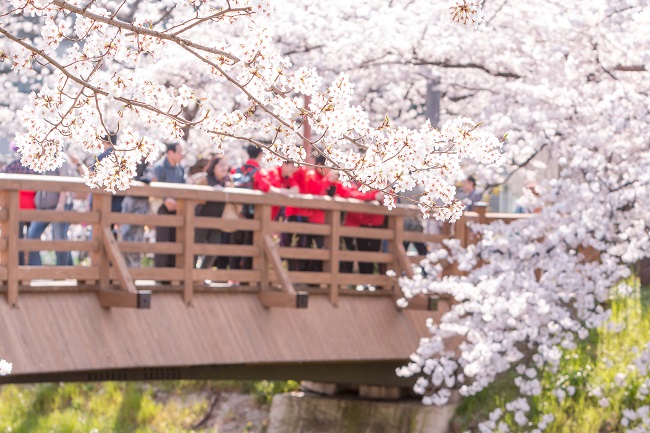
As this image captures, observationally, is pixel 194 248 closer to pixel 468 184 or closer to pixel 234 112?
pixel 468 184

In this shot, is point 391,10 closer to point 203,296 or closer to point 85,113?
point 203,296

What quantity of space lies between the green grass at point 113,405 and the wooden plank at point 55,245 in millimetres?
6763

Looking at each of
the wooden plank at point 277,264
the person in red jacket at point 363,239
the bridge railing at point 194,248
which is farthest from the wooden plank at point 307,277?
the person in red jacket at point 363,239

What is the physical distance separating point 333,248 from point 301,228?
1.64 feet

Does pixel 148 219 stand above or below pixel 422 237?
above

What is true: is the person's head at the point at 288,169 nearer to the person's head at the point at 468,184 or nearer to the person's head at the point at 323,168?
the person's head at the point at 323,168

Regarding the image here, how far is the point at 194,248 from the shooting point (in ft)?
41.4

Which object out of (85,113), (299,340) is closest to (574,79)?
(299,340)

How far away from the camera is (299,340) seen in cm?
1358

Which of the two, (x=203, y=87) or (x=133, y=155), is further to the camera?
(x=203, y=87)

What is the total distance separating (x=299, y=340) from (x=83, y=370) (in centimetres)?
277

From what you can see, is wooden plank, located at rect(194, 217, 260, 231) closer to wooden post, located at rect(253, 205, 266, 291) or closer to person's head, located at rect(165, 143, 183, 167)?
wooden post, located at rect(253, 205, 266, 291)

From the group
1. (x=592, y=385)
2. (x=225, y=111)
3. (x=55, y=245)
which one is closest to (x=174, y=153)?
(x=55, y=245)

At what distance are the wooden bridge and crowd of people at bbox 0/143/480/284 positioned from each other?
0.56 feet
